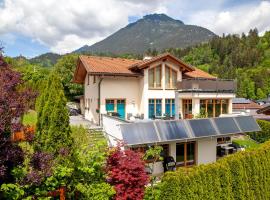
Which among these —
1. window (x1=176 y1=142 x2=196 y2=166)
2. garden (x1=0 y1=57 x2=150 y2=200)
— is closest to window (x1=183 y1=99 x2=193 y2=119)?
window (x1=176 y1=142 x2=196 y2=166)

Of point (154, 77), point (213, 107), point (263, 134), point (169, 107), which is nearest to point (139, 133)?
point (154, 77)

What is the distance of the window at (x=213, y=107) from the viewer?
1185 inches

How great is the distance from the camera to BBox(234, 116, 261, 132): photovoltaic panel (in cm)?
2427

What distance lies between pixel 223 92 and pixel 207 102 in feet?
7.05

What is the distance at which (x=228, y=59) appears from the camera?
16688cm

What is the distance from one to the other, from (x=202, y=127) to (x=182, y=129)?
2044 mm

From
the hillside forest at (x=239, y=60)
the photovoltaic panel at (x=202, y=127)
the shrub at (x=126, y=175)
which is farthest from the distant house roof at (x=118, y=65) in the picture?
the hillside forest at (x=239, y=60)

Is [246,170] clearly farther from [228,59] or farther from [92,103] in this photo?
[228,59]

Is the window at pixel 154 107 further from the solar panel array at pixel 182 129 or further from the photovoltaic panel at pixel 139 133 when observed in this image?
the photovoltaic panel at pixel 139 133

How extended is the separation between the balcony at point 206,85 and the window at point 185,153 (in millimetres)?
7974

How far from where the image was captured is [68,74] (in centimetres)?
5153

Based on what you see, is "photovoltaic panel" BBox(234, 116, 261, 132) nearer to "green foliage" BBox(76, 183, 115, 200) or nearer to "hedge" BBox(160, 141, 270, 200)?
"hedge" BBox(160, 141, 270, 200)

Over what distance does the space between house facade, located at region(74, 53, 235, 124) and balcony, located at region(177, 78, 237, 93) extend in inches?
4.0

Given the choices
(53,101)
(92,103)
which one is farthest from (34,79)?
(53,101)
